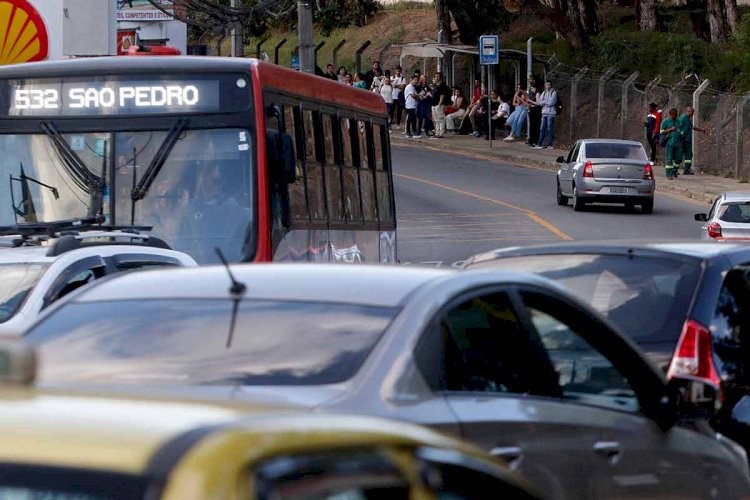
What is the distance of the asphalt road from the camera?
87.5 ft

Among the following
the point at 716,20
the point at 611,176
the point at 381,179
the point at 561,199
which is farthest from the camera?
the point at 716,20

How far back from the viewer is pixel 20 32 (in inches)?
866

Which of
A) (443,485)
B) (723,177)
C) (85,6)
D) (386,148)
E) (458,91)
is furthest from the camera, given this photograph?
(458,91)

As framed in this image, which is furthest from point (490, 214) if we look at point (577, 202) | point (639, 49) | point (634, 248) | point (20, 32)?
point (634, 248)

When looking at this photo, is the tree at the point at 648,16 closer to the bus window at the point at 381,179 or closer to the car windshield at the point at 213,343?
the bus window at the point at 381,179

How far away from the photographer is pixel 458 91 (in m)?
48.8

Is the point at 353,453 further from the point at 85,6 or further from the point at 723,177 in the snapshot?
the point at 723,177

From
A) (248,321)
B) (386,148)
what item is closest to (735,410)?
(248,321)

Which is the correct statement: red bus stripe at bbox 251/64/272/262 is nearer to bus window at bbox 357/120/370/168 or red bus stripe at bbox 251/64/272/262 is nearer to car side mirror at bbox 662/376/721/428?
bus window at bbox 357/120/370/168

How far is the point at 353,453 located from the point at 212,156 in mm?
10106

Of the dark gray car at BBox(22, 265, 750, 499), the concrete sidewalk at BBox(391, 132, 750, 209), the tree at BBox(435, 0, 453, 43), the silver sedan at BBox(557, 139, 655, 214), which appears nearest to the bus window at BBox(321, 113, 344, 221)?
the dark gray car at BBox(22, 265, 750, 499)

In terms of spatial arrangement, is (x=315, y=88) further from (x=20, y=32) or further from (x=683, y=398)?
(x=683, y=398)

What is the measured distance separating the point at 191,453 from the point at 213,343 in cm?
227

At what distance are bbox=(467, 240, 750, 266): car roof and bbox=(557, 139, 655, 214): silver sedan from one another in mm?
23606
